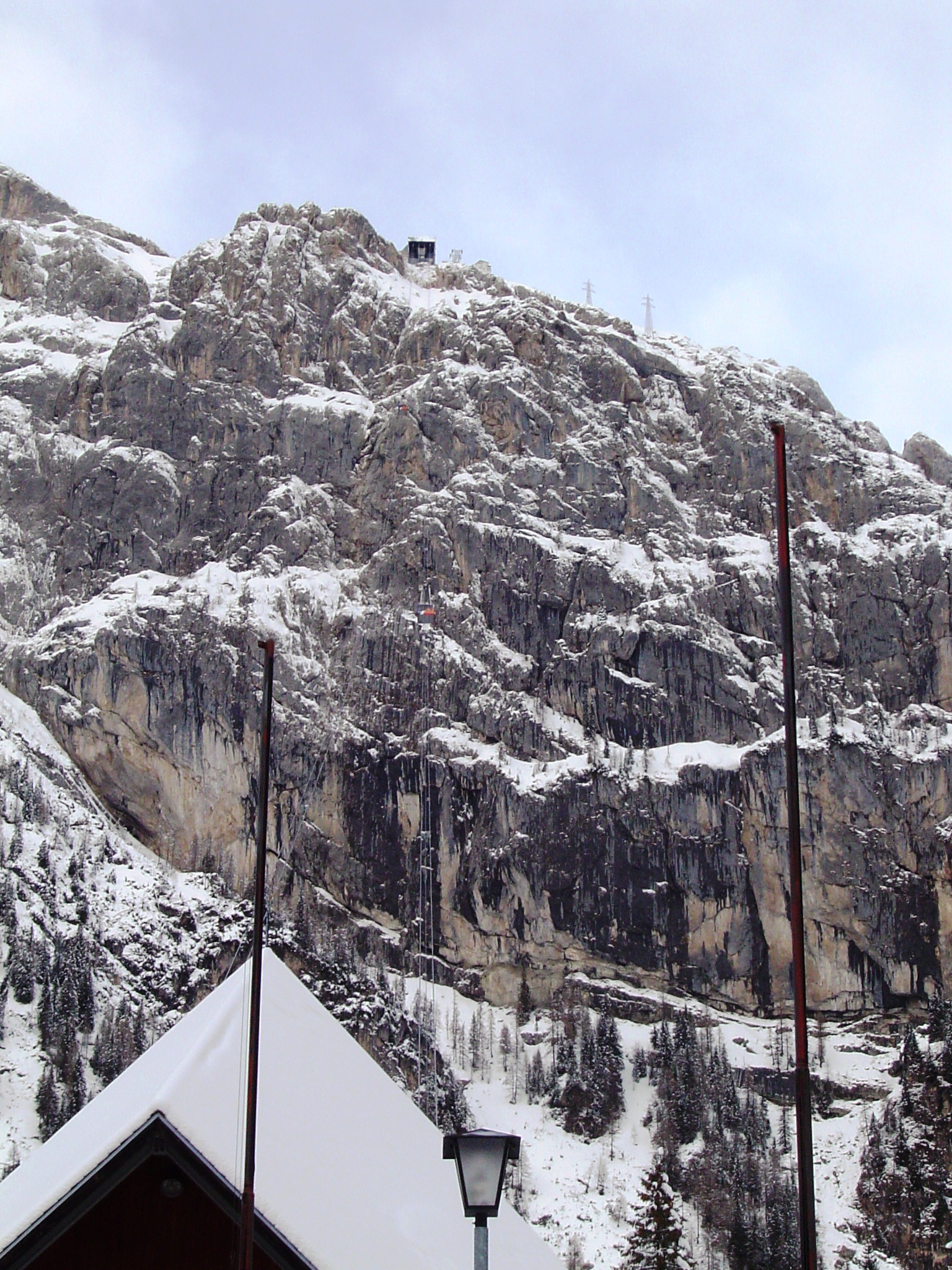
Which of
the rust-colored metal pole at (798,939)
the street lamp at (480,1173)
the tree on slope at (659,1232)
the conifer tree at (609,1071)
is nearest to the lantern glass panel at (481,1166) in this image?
the street lamp at (480,1173)

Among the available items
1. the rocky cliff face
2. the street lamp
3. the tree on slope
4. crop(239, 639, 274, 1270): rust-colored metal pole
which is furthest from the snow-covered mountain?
the street lamp

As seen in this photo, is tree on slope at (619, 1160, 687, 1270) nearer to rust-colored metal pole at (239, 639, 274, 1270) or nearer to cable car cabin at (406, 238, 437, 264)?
rust-colored metal pole at (239, 639, 274, 1270)

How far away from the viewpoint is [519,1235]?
60.1 ft

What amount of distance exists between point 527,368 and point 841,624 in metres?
38.8

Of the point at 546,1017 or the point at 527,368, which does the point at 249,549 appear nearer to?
the point at 527,368

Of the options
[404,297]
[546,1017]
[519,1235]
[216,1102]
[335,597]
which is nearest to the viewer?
[216,1102]

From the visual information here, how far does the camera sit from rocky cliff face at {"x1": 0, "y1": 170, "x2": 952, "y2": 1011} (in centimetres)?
11188

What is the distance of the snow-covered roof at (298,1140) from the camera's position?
509 inches

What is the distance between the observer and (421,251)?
161875 mm

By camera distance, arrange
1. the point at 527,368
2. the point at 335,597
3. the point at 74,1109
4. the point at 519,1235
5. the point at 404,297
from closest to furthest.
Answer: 1. the point at 519,1235
2. the point at 74,1109
3. the point at 335,597
4. the point at 527,368
5. the point at 404,297

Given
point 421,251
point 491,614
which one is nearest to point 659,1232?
point 491,614

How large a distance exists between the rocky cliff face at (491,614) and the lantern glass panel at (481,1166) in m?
101

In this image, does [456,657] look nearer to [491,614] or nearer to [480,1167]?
[491,614]

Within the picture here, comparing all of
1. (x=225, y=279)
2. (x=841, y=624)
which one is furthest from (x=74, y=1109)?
(x=225, y=279)
